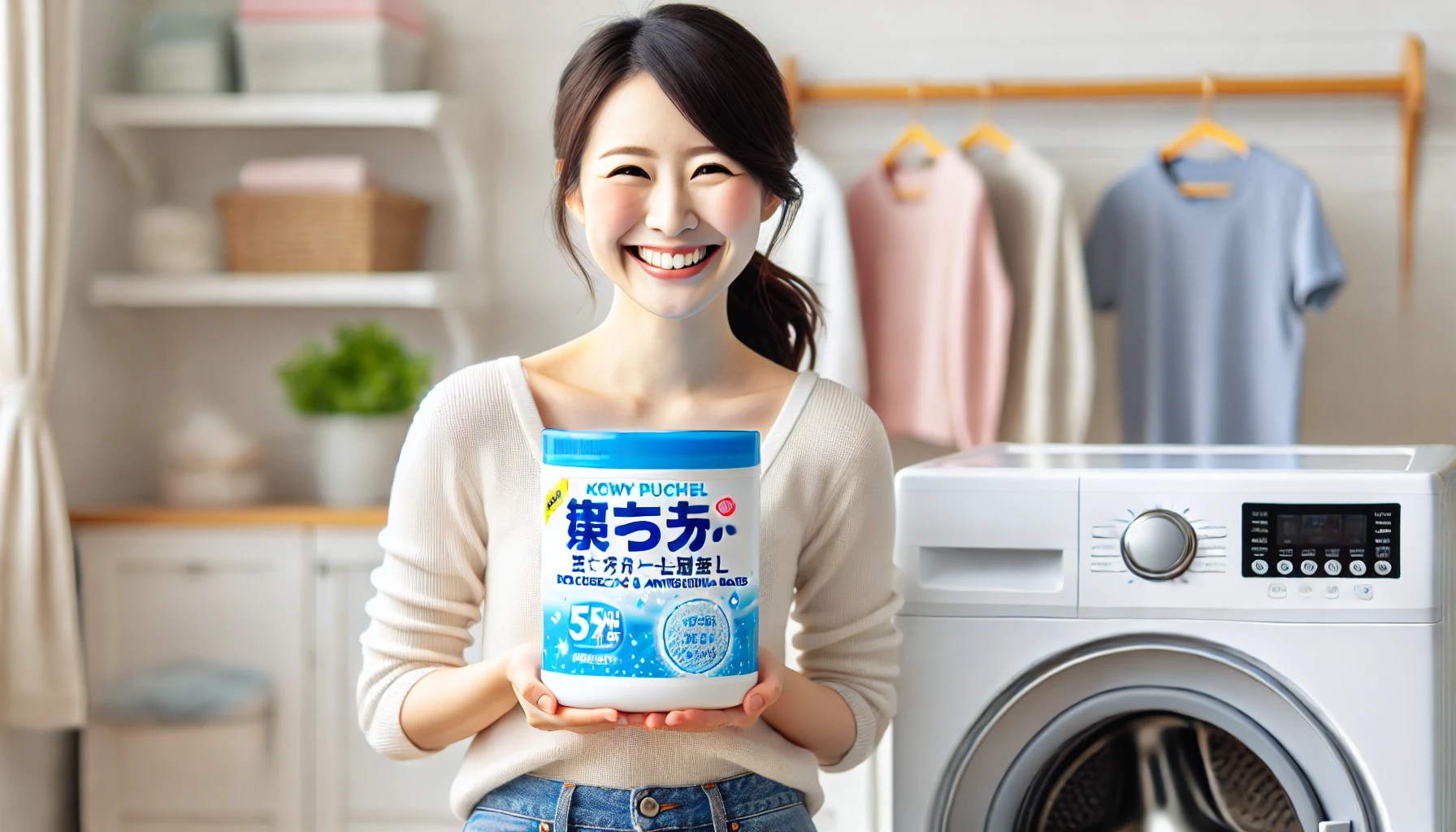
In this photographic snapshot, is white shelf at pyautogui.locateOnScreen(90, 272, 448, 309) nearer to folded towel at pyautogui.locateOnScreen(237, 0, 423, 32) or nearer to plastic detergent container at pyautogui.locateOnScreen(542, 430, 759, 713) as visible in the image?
folded towel at pyautogui.locateOnScreen(237, 0, 423, 32)

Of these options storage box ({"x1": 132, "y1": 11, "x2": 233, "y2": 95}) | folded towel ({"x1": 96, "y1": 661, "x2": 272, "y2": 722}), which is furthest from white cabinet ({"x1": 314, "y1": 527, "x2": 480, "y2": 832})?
storage box ({"x1": 132, "y1": 11, "x2": 233, "y2": 95})

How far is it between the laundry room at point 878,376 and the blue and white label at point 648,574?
21cm

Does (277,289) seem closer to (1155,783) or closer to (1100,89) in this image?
(1100,89)

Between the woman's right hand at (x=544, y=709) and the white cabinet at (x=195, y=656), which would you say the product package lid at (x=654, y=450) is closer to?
the woman's right hand at (x=544, y=709)

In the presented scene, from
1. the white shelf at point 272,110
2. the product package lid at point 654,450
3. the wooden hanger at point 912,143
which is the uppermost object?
the white shelf at point 272,110

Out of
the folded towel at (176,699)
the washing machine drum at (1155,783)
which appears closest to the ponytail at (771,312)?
the washing machine drum at (1155,783)

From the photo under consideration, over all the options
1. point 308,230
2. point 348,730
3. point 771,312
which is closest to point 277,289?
point 308,230

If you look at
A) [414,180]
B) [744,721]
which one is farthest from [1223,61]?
[744,721]

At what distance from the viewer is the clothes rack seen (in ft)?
7.36

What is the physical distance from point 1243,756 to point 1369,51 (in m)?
1.54

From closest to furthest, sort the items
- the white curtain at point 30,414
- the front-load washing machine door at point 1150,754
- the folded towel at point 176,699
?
1. the front-load washing machine door at point 1150,754
2. the white curtain at point 30,414
3. the folded towel at point 176,699

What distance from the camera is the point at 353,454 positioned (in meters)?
2.30

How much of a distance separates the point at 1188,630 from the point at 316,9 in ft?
5.84

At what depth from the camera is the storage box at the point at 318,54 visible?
89.6 inches
